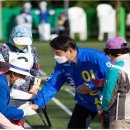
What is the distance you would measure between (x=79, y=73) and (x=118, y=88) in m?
1.16

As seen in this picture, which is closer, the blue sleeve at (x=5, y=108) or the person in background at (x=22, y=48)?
the blue sleeve at (x=5, y=108)

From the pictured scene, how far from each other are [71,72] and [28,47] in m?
0.93

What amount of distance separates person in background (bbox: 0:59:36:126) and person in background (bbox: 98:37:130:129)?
0.87 metres

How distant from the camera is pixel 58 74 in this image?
8.91m

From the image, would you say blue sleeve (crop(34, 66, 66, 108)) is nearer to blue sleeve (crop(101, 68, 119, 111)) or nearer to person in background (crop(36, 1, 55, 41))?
blue sleeve (crop(101, 68, 119, 111))

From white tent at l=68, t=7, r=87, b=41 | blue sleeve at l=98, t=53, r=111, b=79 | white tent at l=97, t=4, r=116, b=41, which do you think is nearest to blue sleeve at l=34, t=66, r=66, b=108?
blue sleeve at l=98, t=53, r=111, b=79

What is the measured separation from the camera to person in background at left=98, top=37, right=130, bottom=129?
24.7ft

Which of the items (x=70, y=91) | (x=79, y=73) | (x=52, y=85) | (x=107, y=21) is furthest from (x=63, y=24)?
(x=79, y=73)

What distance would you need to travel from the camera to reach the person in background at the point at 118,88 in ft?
24.7

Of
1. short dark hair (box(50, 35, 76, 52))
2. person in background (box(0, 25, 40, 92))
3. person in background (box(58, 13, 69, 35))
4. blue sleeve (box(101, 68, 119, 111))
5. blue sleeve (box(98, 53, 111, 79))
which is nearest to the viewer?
blue sleeve (box(101, 68, 119, 111))

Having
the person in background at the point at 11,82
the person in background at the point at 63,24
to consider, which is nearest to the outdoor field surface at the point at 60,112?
the person in background at the point at 11,82

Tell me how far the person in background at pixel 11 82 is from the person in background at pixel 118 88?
87cm

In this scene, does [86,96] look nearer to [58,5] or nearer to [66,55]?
[66,55]

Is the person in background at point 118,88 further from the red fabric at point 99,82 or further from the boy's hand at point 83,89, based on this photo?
the boy's hand at point 83,89
